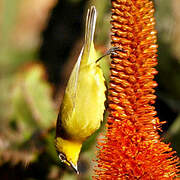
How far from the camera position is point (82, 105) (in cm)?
335

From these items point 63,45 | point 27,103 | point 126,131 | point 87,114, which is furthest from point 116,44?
point 63,45

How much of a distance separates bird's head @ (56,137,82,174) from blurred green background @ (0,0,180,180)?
0.21 meters

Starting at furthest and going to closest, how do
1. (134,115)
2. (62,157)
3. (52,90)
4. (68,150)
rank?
(52,90)
(62,157)
(68,150)
(134,115)

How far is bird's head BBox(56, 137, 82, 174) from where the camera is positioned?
3301 millimetres

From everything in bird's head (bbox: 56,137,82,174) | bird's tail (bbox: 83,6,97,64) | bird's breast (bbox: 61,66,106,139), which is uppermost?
bird's tail (bbox: 83,6,97,64)

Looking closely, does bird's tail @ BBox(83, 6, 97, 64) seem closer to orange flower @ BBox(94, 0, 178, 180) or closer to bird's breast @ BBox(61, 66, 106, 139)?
bird's breast @ BBox(61, 66, 106, 139)

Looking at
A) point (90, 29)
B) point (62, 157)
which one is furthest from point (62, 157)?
point (90, 29)

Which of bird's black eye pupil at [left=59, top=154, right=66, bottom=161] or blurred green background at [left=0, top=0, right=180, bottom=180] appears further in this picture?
blurred green background at [left=0, top=0, right=180, bottom=180]

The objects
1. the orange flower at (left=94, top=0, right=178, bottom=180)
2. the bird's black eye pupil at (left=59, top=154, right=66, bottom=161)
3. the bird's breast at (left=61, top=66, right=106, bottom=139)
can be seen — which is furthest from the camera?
the bird's black eye pupil at (left=59, top=154, right=66, bottom=161)

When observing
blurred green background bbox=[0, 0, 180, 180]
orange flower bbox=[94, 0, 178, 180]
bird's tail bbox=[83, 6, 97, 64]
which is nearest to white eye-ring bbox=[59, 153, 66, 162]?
blurred green background bbox=[0, 0, 180, 180]

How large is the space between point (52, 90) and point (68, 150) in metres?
2.55

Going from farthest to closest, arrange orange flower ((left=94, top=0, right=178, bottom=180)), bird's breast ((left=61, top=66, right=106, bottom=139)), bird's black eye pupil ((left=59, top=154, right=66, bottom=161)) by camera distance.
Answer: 1. bird's black eye pupil ((left=59, top=154, right=66, bottom=161))
2. bird's breast ((left=61, top=66, right=106, bottom=139))
3. orange flower ((left=94, top=0, right=178, bottom=180))

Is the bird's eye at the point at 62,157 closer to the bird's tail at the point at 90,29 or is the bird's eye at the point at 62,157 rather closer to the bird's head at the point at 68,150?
the bird's head at the point at 68,150

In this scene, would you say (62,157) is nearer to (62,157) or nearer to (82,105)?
(62,157)
